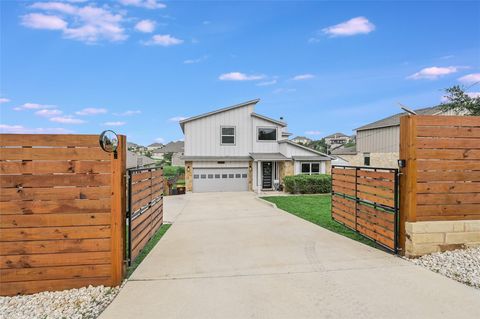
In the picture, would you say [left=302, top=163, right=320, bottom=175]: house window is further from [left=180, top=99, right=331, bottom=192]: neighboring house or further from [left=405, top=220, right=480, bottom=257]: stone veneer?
[left=405, top=220, right=480, bottom=257]: stone veneer

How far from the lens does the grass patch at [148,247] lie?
4670 mm

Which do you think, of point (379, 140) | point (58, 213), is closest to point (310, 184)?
point (379, 140)

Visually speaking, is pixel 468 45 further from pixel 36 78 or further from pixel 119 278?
pixel 36 78

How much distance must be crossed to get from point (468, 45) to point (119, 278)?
Result: 1879 cm

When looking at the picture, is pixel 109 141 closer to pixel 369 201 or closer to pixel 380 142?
pixel 369 201

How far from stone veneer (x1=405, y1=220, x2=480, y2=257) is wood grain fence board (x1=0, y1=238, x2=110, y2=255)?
17.6 ft

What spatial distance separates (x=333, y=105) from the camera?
27875 mm

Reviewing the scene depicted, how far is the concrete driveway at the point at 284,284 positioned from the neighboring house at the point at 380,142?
23.7m

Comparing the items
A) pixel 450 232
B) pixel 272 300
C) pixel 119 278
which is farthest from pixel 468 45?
pixel 119 278

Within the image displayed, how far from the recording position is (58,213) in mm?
3811

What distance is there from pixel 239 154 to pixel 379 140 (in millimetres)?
17626

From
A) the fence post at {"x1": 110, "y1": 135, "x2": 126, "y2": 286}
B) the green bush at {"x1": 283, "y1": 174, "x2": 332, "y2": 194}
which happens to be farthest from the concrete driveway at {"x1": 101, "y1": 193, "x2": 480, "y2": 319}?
the green bush at {"x1": 283, "y1": 174, "x2": 332, "y2": 194}

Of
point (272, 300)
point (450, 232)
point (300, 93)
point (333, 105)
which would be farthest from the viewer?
point (333, 105)

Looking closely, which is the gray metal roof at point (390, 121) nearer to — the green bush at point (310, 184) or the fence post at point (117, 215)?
the green bush at point (310, 184)
